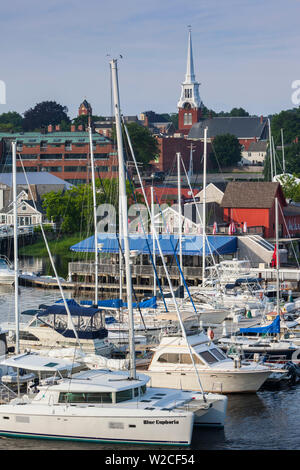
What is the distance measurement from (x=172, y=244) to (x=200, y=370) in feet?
87.8

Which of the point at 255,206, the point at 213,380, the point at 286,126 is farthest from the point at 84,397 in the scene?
the point at 286,126

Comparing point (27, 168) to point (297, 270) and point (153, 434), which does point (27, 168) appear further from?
point (153, 434)

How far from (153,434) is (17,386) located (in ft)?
19.3

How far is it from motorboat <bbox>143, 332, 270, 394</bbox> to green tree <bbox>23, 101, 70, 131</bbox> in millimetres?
158250

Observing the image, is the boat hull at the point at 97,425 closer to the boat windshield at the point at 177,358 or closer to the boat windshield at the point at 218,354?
the boat windshield at the point at 177,358

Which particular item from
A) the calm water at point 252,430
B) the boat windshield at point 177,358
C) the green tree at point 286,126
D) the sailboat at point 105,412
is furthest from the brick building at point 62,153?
the sailboat at point 105,412

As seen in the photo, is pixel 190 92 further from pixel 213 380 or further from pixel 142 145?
pixel 213 380

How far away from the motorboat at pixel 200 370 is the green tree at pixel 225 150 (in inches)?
4900

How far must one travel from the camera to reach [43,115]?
187875 millimetres

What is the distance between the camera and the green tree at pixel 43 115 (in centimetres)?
18575

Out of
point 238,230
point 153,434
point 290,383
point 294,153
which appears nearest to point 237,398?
point 290,383

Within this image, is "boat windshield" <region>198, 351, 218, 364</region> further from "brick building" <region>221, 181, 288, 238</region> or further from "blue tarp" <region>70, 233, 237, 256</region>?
"brick building" <region>221, 181, 288, 238</region>

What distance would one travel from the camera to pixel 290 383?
1236 inches

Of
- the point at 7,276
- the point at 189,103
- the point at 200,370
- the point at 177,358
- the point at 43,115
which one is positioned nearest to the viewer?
the point at 200,370
